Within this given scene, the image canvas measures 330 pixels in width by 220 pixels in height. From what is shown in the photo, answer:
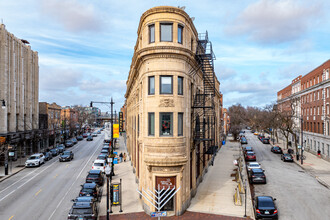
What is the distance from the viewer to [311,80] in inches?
2185

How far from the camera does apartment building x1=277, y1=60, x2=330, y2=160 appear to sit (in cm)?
4528

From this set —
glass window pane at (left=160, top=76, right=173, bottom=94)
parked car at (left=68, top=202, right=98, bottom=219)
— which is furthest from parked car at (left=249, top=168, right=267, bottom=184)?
parked car at (left=68, top=202, right=98, bottom=219)

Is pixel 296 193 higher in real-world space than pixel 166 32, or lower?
lower

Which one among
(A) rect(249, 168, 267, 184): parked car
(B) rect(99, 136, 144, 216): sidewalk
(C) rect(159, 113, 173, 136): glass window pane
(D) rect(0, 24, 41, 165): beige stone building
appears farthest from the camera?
(D) rect(0, 24, 41, 165): beige stone building

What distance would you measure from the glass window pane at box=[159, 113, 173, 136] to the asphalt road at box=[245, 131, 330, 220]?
394 inches

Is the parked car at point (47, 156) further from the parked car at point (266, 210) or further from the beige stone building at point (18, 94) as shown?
the parked car at point (266, 210)

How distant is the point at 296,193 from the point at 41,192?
23829 mm

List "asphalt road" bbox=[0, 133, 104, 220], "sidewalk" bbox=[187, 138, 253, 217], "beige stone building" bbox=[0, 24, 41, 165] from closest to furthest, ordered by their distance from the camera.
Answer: "asphalt road" bbox=[0, 133, 104, 220] → "sidewalk" bbox=[187, 138, 253, 217] → "beige stone building" bbox=[0, 24, 41, 165]

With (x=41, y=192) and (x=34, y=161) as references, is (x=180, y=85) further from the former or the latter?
(x=34, y=161)

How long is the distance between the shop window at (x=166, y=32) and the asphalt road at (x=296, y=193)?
15.0 meters

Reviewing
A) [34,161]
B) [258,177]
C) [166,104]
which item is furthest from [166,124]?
[34,161]

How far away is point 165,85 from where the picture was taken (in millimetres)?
18047

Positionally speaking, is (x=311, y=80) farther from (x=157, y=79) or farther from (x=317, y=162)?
(x=157, y=79)

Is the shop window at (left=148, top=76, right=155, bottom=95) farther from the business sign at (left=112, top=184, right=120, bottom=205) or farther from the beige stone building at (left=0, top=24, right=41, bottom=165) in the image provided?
the beige stone building at (left=0, top=24, right=41, bottom=165)
